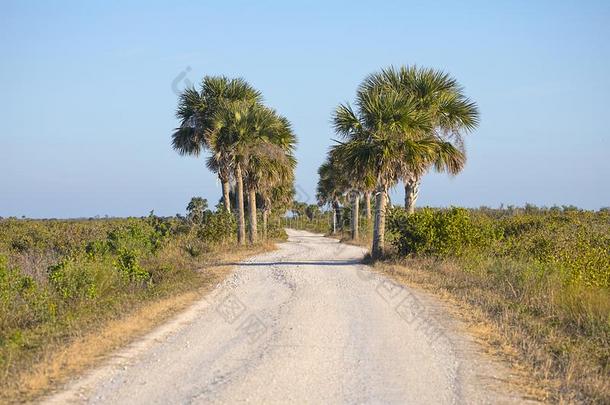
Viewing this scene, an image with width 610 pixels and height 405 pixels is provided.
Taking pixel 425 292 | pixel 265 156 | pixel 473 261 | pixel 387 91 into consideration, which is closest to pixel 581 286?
pixel 425 292

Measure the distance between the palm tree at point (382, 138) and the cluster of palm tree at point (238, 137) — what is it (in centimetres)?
1049

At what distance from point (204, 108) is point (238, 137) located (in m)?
3.73

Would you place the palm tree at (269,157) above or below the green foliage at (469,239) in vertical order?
above

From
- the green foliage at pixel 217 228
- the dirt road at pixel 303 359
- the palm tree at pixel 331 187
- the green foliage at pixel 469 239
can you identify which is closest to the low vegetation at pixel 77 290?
the dirt road at pixel 303 359

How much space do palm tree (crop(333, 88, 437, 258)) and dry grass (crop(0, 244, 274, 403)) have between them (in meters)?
9.60

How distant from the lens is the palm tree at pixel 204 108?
3731 centimetres

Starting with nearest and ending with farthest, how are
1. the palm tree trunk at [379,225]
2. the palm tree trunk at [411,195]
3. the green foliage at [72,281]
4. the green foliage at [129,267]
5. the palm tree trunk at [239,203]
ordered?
the green foliage at [72,281]
the green foliage at [129,267]
the palm tree trunk at [379,225]
the palm tree trunk at [411,195]
the palm tree trunk at [239,203]

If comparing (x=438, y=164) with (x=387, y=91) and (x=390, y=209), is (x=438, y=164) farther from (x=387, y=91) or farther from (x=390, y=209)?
(x=387, y=91)

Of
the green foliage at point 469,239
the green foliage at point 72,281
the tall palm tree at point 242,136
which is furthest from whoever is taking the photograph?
the tall palm tree at point 242,136

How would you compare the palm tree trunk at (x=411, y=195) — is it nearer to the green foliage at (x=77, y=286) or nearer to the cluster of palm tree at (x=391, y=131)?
the cluster of palm tree at (x=391, y=131)

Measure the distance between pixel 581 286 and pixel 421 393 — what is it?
8.16 meters

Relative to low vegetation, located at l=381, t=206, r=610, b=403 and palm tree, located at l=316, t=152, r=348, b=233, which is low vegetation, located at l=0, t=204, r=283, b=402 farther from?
palm tree, located at l=316, t=152, r=348, b=233

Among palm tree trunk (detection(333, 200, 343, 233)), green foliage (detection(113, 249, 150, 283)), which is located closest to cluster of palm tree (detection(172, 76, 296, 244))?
green foliage (detection(113, 249, 150, 283))

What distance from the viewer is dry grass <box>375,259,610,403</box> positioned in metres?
7.84
